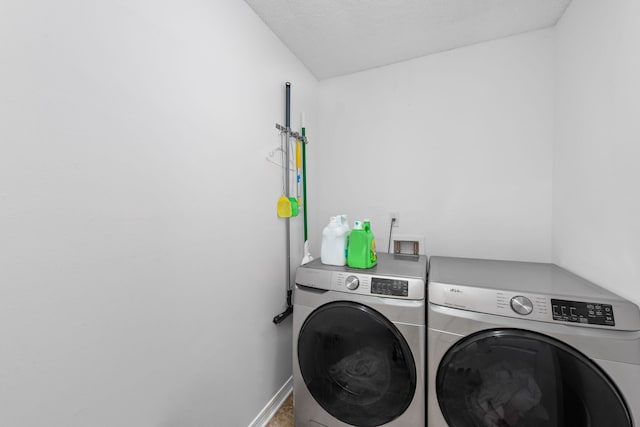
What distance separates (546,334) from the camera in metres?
0.91

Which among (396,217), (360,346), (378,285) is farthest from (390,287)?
(396,217)

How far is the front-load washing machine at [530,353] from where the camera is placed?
84 centimetres

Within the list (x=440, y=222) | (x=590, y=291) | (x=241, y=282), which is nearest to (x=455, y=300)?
(x=590, y=291)

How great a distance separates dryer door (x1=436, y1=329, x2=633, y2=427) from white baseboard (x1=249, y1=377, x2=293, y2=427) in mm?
990

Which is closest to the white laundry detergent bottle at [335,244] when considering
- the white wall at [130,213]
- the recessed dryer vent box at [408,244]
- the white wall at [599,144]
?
the white wall at [130,213]

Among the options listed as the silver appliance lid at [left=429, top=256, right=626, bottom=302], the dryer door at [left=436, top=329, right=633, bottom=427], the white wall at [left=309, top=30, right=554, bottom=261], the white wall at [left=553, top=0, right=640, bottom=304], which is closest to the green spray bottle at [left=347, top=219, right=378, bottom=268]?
the silver appliance lid at [left=429, top=256, right=626, bottom=302]

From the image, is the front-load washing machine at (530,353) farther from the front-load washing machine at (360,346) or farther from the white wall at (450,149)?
the white wall at (450,149)

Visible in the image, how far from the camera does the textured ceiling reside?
1339 mm

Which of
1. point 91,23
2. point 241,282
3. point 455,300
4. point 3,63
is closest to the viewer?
point 3,63

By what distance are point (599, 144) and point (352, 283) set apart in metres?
1.24

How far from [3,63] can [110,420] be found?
101 centimetres

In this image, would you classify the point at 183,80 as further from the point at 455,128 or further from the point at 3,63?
the point at 455,128

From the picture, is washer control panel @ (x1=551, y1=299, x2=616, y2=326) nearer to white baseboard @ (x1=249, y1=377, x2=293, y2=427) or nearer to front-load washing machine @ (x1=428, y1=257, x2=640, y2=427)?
front-load washing machine @ (x1=428, y1=257, x2=640, y2=427)

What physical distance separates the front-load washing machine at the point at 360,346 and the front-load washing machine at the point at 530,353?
80 mm
